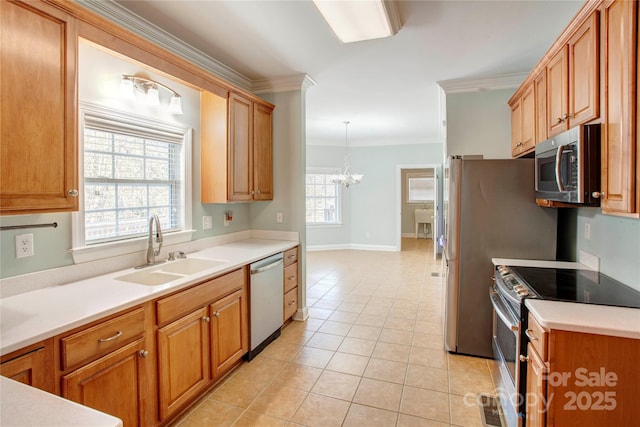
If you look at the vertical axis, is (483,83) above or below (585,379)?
above

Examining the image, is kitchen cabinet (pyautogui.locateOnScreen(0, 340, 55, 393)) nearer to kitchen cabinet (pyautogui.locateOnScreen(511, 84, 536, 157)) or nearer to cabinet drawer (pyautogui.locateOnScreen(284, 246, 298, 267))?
cabinet drawer (pyautogui.locateOnScreen(284, 246, 298, 267))

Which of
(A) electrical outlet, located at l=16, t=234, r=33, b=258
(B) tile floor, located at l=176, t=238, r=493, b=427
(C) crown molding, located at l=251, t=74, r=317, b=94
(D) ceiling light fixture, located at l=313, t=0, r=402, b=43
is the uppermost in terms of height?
(C) crown molding, located at l=251, t=74, r=317, b=94

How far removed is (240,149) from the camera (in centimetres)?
298

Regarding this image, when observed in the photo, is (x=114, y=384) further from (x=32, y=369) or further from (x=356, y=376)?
(x=356, y=376)

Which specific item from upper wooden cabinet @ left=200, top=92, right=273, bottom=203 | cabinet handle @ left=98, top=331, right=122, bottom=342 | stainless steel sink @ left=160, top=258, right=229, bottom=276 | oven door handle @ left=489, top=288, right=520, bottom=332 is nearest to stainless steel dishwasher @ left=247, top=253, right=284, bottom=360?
stainless steel sink @ left=160, top=258, right=229, bottom=276

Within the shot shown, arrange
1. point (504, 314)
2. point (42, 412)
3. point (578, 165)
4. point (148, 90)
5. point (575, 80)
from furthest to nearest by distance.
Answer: point (148, 90) < point (504, 314) < point (575, 80) < point (578, 165) < point (42, 412)

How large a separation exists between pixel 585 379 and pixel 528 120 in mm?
2117

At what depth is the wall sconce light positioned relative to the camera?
2.16 meters

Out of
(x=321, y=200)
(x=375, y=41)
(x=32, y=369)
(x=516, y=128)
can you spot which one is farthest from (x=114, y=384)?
(x=321, y=200)

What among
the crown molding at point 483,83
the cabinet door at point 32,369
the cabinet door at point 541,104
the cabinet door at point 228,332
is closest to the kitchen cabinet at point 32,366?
the cabinet door at point 32,369

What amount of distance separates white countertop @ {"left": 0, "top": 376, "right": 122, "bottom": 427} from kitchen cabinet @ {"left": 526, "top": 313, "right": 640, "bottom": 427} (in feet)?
5.29

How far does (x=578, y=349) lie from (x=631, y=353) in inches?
7.0

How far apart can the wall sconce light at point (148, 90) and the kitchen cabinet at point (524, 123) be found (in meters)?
2.84

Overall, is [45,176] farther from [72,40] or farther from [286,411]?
[286,411]
